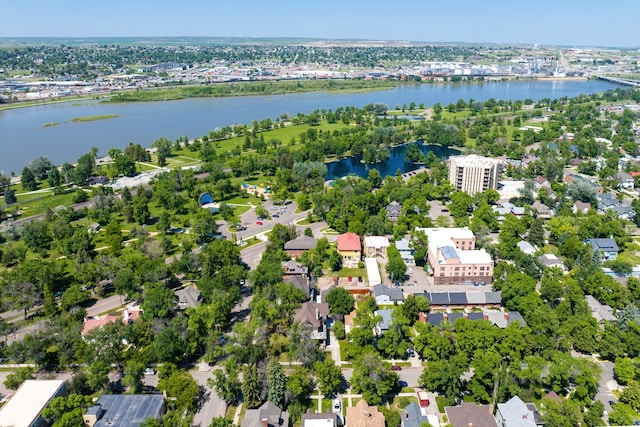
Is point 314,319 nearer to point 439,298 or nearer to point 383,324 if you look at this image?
point 383,324

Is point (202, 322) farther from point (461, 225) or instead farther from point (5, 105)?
point (5, 105)

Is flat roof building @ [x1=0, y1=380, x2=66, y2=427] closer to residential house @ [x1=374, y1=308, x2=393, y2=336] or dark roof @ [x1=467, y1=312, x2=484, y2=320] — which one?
residential house @ [x1=374, y1=308, x2=393, y2=336]

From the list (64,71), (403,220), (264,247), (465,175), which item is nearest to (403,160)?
(465,175)

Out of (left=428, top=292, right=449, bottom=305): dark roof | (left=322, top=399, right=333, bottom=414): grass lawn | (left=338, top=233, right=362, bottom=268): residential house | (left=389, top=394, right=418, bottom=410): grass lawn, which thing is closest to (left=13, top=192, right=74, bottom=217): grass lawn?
(left=338, top=233, right=362, bottom=268): residential house

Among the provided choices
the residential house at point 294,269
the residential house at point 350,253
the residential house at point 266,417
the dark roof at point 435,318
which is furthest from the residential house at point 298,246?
the residential house at point 266,417

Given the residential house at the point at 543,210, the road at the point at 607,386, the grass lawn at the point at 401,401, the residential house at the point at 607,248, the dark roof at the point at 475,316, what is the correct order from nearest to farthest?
the grass lawn at the point at 401,401
the road at the point at 607,386
the dark roof at the point at 475,316
the residential house at the point at 607,248
the residential house at the point at 543,210

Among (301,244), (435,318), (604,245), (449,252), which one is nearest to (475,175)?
(604,245)

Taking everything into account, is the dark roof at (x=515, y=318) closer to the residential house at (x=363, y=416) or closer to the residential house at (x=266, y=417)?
the residential house at (x=363, y=416)
